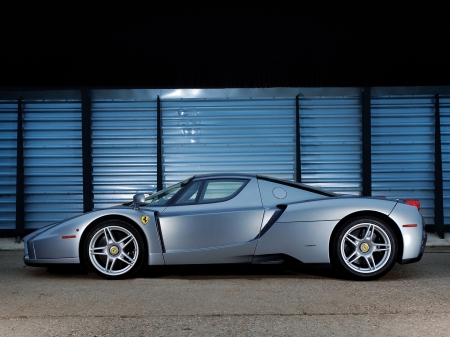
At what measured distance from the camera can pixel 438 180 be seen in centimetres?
1116

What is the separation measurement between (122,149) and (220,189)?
4928mm

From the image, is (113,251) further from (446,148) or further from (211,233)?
(446,148)

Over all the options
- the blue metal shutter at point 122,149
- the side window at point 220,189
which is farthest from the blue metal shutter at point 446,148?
the side window at point 220,189

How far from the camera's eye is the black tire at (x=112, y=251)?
6.74m

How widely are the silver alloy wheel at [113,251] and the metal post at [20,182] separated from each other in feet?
16.2

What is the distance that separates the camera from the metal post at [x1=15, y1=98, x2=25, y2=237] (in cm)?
1119

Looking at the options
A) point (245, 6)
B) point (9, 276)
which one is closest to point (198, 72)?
point (245, 6)

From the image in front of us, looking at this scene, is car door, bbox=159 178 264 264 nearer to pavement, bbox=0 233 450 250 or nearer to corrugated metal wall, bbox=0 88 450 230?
corrugated metal wall, bbox=0 88 450 230

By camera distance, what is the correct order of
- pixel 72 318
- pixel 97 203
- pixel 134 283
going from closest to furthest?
pixel 72 318 < pixel 134 283 < pixel 97 203

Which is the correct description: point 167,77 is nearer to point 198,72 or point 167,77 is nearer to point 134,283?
point 198,72

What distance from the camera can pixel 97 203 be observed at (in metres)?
11.4

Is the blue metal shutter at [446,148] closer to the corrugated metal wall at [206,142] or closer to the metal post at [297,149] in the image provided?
the corrugated metal wall at [206,142]

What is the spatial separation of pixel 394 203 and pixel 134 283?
304 centimetres

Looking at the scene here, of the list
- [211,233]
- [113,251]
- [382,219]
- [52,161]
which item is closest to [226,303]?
[211,233]
